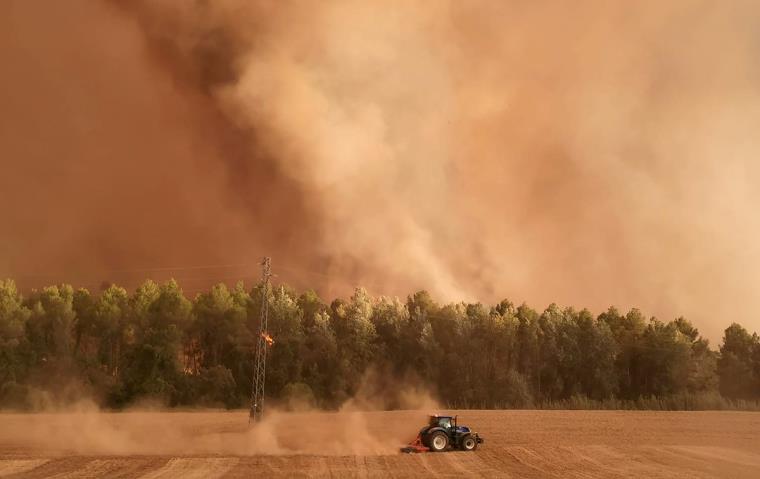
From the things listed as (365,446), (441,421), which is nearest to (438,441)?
(441,421)

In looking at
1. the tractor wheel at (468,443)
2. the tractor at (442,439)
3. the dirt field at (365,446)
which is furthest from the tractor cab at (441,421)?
the dirt field at (365,446)

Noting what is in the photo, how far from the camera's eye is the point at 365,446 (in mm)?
27453

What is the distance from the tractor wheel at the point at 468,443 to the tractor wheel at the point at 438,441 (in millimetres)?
655

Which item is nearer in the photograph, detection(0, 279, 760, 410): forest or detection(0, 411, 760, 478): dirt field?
detection(0, 411, 760, 478): dirt field

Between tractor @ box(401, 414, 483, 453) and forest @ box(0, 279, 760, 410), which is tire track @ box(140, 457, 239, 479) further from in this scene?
forest @ box(0, 279, 760, 410)

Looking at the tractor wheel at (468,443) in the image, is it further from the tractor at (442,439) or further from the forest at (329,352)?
the forest at (329,352)

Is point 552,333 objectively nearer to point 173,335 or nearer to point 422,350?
point 422,350

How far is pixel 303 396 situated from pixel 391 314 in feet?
33.6

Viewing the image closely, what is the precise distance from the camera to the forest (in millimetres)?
49656

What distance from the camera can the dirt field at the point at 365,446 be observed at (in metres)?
20.5

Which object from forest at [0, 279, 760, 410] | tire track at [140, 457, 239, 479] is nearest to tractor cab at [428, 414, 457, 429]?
tire track at [140, 457, 239, 479]

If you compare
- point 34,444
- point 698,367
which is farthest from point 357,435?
point 698,367

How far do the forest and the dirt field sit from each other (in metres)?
7.28

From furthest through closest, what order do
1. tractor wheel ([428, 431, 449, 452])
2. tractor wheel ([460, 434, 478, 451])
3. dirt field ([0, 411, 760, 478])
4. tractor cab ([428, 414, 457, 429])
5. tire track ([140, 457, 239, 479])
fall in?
tractor cab ([428, 414, 457, 429]) → tractor wheel ([460, 434, 478, 451]) → tractor wheel ([428, 431, 449, 452]) → dirt field ([0, 411, 760, 478]) → tire track ([140, 457, 239, 479])
